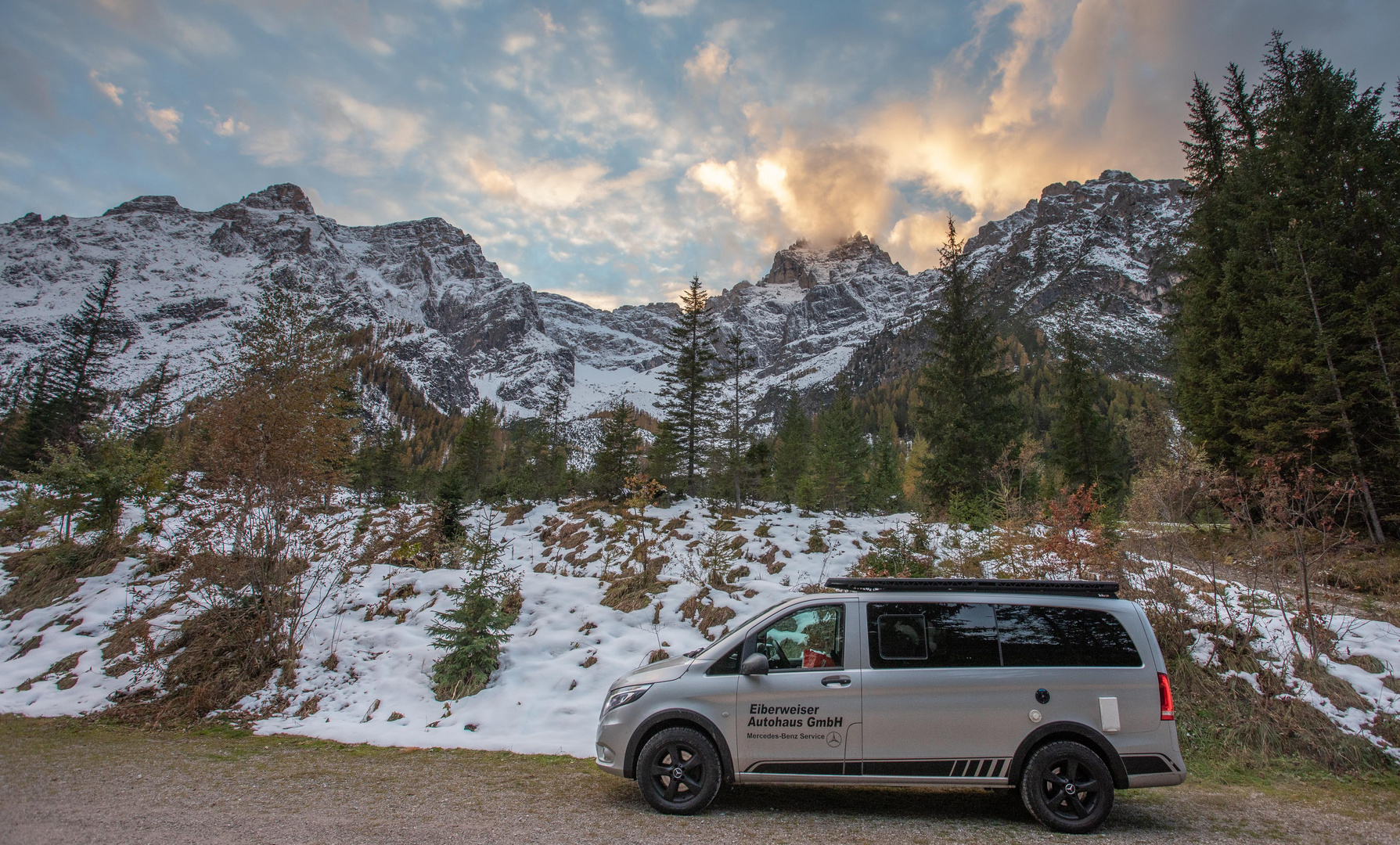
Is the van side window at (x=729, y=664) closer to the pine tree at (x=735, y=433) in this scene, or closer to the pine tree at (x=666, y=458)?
the pine tree at (x=735, y=433)

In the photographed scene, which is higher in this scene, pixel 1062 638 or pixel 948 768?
pixel 1062 638

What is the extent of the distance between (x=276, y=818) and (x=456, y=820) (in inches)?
57.6

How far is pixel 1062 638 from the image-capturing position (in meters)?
4.91

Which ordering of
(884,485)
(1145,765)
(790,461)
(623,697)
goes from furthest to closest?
(884,485) < (790,461) < (623,697) < (1145,765)

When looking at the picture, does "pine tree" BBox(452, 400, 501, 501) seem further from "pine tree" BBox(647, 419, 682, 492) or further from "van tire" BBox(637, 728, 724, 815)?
"van tire" BBox(637, 728, 724, 815)

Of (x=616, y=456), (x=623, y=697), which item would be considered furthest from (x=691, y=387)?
(x=623, y=697)

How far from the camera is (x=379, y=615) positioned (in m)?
10.7

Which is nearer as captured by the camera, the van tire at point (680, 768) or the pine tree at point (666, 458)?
the van tire at point (680, 768)

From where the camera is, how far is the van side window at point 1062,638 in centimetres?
484

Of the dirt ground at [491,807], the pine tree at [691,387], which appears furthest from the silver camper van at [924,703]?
the pine tree at [691,387]

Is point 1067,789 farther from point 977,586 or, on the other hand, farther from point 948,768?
point 977,586

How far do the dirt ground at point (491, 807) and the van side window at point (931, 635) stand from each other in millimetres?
1315

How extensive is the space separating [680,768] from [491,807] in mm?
1752

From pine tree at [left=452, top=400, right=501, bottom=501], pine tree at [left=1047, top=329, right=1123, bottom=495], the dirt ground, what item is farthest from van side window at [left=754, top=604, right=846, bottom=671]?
pine tree at [left=1047, top=329, right=1123, bottom=495]
